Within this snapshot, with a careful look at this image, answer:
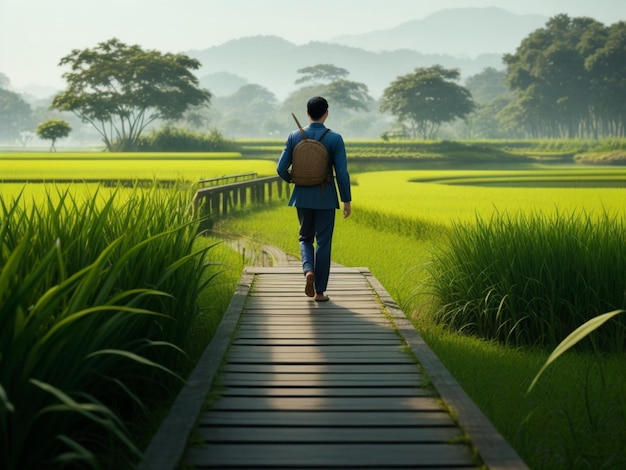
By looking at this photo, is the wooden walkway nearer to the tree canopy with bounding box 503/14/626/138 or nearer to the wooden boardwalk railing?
the wooden boardwalk railing

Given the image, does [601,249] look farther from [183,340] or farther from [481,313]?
[183,340]

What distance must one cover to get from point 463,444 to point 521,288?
3537 mm

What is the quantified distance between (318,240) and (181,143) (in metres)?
54.0

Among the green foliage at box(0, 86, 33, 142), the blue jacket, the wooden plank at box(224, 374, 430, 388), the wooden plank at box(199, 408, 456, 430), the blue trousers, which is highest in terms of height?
the green foliage at box(0, 86, 33, 142)

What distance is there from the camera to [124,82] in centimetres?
6656

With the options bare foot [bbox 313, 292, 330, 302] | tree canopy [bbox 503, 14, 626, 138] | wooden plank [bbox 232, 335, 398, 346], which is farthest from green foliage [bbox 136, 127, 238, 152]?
wooden plank [bbox 232, 335, 398, 346]

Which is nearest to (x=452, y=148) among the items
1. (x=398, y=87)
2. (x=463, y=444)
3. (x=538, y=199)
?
(x=398, y=87)

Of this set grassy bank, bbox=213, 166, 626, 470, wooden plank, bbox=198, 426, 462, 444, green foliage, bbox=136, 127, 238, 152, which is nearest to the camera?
wooden plank, bbox=198, 426, 462, 444

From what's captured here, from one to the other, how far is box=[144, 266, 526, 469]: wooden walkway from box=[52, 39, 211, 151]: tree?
60625 millimetres

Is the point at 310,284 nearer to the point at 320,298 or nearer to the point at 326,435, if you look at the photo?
the point at 320,298

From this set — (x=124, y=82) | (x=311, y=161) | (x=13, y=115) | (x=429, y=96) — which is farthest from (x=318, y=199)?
(x=13, y=115)

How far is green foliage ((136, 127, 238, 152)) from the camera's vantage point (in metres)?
59.1

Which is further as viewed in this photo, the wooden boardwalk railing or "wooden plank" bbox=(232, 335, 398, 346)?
the wooden boardwalk railing

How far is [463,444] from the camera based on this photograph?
319 centimetres
